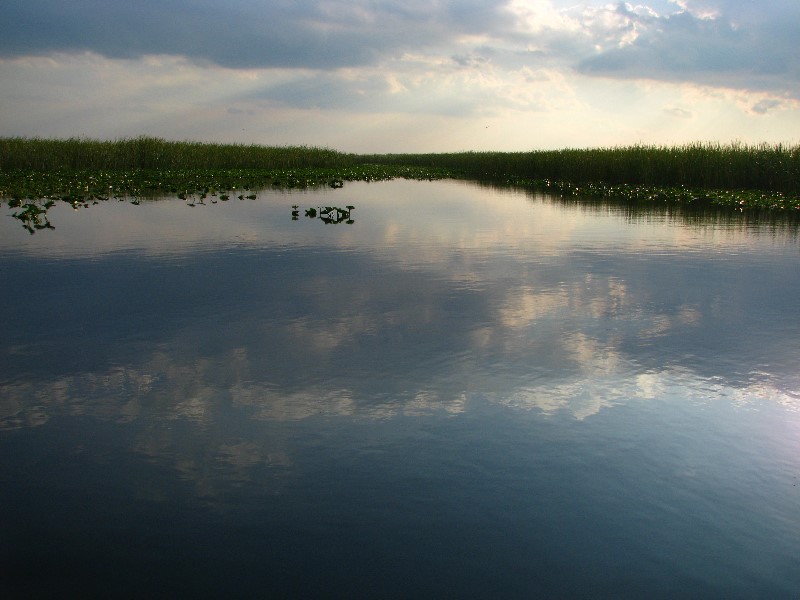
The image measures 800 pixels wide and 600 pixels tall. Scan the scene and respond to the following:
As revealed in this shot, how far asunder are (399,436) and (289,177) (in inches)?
1256

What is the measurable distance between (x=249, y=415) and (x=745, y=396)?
3.40m

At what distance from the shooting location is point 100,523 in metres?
3.38

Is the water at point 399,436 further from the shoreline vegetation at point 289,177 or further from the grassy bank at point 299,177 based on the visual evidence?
the grassy bank at point 299,177

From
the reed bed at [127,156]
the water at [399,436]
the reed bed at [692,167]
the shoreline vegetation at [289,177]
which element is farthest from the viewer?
the reed bed at [127,156]

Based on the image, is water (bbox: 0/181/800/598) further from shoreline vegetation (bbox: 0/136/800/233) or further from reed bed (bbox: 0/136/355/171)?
reed bed (bbox: 0/136/355/171)

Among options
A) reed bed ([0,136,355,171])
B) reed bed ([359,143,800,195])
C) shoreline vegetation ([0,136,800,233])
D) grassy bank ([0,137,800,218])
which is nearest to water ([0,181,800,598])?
shoreline vegetation ([0,136,800,233])

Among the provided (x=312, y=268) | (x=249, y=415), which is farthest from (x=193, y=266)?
(x=249, y=415)

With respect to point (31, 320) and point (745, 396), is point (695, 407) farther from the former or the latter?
point (31, 320)

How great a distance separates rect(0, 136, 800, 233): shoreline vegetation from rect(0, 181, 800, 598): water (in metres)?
9.89

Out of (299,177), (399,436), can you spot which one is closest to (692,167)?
(299,177)

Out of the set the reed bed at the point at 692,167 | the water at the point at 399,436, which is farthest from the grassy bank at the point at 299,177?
the water at the point at 399,436

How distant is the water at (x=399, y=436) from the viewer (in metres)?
3.08

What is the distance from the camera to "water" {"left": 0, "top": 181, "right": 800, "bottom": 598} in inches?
121

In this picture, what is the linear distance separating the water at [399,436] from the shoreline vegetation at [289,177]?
989 centimetres
